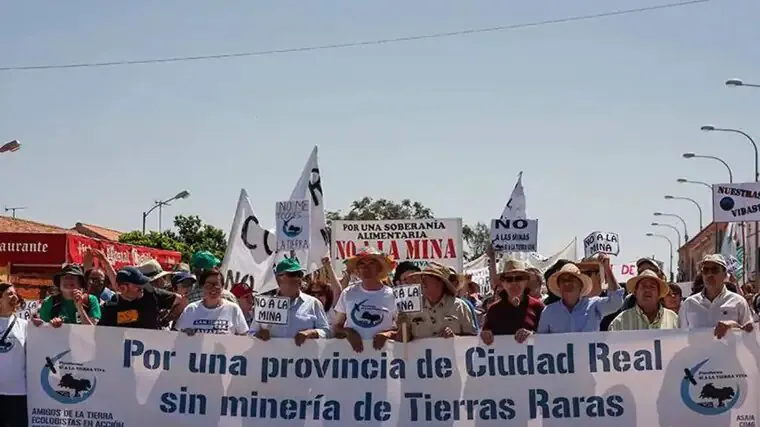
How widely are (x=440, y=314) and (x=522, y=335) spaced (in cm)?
64

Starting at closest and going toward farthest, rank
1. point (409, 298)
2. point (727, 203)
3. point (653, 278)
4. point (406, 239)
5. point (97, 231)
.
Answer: point (409, 298) → point (653, 278) → point (406, 239) → point (727, 203) → point (97, 231)

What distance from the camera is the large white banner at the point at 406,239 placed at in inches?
620

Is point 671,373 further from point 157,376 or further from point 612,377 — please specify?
point 157,376

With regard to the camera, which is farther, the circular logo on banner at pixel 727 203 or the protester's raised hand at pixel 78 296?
the circular logo on banner at pixel 727 203

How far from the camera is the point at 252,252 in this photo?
13711mm

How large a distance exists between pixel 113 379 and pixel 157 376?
1.25 feet

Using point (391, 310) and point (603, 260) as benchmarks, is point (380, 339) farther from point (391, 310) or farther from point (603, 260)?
point (603, 260)

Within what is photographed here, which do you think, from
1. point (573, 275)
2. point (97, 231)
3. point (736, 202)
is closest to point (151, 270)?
point (573, 275)

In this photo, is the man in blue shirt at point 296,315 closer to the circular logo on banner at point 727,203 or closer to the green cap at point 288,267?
the green cap at point 288,267

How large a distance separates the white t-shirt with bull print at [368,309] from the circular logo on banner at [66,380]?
7.21 feet

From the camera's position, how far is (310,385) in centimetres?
809

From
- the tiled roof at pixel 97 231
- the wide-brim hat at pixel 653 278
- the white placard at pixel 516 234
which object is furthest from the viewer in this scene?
the tiled roof at pixel 97 231

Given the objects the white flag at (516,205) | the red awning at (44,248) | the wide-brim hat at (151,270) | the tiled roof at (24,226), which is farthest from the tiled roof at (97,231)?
the wide-brim hat at (151,270)

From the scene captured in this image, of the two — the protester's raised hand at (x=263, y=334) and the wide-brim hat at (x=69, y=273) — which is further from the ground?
the wide-brim hat at (x=69, y=273)
